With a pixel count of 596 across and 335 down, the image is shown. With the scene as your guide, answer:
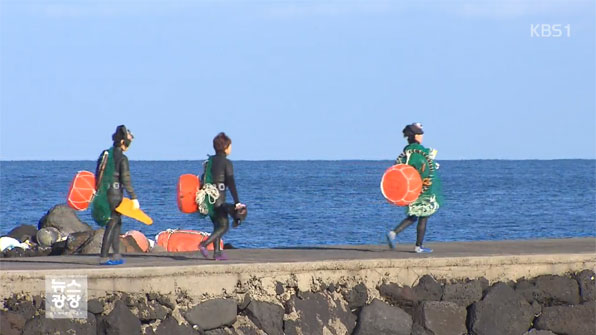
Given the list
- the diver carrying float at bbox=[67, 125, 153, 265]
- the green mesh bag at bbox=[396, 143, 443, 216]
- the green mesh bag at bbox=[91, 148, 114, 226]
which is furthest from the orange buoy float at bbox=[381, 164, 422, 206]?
the green mesh bag at bbox=[91, 148, 114, 226]

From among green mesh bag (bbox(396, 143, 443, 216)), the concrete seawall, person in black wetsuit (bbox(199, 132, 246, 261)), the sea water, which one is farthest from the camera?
the sea water

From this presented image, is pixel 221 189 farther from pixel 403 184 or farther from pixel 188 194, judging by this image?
pixel 403 184

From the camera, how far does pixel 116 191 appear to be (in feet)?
47.8

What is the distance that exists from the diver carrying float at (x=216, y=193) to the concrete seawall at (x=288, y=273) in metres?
0.48

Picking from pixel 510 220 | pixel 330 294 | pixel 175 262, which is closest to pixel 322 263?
pixel 330 294

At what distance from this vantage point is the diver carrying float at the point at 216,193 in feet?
48.7

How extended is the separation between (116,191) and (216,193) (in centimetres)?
115

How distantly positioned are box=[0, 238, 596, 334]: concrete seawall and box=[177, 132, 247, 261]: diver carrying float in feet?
1.58

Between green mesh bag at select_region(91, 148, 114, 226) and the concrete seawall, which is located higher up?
green mesh bag at select_region(91, 148, 114, 226)

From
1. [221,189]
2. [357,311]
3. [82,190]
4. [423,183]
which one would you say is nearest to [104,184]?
[82,190]

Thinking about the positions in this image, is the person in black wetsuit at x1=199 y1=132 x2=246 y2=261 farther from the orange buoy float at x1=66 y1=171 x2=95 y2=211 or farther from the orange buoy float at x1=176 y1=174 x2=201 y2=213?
the orange buoy float at x1=66 y1=171 x2=95 y2=211

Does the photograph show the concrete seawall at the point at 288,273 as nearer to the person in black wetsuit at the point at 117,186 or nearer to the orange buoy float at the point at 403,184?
Result: the person in black wetsuit at the point at 117,186

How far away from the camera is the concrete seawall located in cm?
1307

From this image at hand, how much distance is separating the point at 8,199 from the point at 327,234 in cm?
3212
